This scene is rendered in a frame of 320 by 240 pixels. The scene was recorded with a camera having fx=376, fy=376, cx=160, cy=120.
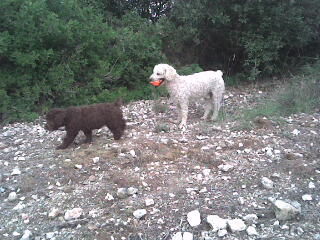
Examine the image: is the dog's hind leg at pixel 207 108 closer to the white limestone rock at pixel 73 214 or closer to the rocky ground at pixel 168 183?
the rocky ground at pixel 168 183

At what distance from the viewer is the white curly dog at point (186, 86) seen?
6789 millimetres

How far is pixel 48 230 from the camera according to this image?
3.94 meters

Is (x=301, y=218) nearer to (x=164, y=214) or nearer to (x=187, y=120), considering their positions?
(x=164, y=214)

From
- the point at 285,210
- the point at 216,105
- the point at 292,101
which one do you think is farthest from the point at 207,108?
the point at 285,210

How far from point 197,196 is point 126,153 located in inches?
59.6

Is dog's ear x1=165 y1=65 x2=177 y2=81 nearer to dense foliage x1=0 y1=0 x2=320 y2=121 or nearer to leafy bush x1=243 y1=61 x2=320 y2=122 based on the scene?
leafy bush x1=243 y1=61 x2=320 y2=122

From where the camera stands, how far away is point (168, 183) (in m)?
4.70

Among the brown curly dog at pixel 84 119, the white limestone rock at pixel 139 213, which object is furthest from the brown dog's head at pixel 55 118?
the white limestone rock at pixel 139 213

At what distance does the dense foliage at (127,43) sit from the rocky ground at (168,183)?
151 centimetres

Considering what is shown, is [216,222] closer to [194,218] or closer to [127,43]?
[194,218]

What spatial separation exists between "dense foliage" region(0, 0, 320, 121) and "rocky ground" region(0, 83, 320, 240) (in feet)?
4.95

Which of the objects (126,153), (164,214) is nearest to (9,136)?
(126,153)

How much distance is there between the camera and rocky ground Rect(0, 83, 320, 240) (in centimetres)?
386

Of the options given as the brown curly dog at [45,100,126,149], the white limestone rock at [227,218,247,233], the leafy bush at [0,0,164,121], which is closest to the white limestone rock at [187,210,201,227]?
the white limestone rock at [227,218,247,233]
